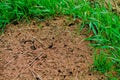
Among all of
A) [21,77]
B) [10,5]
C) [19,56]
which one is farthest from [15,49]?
[10,5]

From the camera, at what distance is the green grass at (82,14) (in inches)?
103

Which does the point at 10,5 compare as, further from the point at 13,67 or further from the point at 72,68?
the point at 72,68

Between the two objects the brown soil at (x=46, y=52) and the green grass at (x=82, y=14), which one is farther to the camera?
the green grass at (x=82, y=14)

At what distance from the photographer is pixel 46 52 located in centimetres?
261

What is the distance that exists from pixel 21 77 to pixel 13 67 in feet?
0.45

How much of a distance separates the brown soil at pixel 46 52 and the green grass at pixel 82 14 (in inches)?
3.0

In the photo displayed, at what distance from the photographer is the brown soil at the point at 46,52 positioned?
2.45 metres

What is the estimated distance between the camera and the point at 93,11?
287 centimetres

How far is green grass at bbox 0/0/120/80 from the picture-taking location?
263 cm

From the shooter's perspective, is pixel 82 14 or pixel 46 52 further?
pixel 82 14

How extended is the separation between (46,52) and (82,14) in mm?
545

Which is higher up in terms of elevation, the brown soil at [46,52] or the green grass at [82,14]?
the green grass at [82,14]

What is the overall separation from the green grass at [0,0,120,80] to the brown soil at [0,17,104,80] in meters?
0.08

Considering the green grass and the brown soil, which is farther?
the green grass
